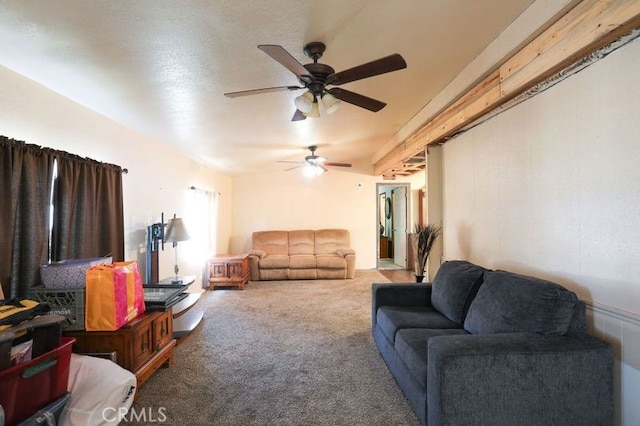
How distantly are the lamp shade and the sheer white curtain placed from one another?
3.62 ft

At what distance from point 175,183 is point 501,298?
164 inches

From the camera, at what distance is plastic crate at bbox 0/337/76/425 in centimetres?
121

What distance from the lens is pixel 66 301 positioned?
6.18 feet

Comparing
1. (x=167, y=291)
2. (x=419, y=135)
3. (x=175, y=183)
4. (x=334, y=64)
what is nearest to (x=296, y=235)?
(x=175, y=183)

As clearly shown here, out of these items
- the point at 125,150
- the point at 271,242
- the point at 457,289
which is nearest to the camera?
the point at 457,289

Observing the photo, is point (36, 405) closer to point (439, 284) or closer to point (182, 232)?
point (182, 232)

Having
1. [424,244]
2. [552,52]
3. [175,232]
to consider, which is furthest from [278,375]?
[552,52]

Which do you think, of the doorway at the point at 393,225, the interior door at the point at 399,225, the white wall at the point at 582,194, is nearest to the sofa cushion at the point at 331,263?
the doorway at the point at 393,225

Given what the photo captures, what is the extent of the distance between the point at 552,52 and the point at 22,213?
11.6 feet

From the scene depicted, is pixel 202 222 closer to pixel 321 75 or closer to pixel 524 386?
pixel 321 75

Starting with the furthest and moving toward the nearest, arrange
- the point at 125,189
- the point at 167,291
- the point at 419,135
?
the point at 419,135 → the point at 125,189 → the point at 167,291

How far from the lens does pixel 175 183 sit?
420 centimetres

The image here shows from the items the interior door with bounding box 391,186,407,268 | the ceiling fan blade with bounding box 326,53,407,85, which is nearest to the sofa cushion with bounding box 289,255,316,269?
the interior door with bounding box 391,186,407,268

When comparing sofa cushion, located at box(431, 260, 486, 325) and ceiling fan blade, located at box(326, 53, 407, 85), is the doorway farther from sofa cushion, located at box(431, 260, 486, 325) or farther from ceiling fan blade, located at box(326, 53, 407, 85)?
ceiling fan blade, located at box(326, 53, 407, 85)
